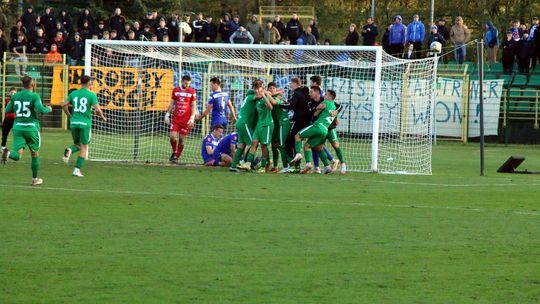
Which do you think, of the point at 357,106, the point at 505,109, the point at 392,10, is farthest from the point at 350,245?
the point at 392,10

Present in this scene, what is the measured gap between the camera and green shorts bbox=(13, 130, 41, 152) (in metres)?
18.5

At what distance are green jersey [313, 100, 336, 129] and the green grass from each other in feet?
4.63

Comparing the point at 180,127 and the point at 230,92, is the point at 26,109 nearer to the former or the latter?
the point at 180,127

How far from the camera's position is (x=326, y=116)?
72.0 feet

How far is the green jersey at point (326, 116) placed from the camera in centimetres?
2192

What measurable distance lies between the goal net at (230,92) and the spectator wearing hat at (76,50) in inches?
308

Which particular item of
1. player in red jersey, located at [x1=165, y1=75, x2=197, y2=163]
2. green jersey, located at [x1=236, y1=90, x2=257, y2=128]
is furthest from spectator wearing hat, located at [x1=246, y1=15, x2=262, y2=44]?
green jersey, located at [x1=236, y1=90, x2=257, y2=128]

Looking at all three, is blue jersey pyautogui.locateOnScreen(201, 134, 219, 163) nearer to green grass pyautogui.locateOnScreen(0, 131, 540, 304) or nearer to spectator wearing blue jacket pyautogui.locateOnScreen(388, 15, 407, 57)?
green grass pyautogui.locateOnScreen(0, 131, 540, 304)

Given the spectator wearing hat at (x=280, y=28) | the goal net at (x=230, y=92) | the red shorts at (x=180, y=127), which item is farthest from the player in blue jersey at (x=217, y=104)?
the spectator wearing hat at (x=280, y=28)

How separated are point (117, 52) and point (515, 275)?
18.3 meters

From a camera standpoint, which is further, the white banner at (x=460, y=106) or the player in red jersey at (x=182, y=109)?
the white banner at (x=460, y=106)

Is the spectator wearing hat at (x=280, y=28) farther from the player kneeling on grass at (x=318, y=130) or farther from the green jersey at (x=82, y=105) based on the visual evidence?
the green jersey at (x=82, y=105)

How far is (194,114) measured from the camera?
80.1 ft

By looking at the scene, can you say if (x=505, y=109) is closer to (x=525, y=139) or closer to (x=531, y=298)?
(x=525, y=139)
